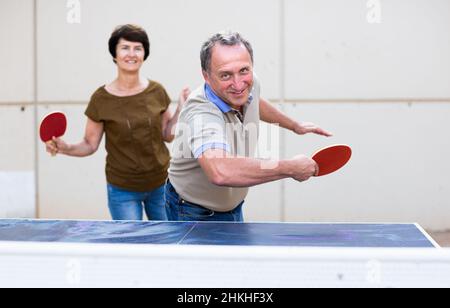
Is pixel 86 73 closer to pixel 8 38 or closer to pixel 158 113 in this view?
pixel 8 38

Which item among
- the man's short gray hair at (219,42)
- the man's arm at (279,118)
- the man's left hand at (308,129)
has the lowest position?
the man's left hand at (308,129)

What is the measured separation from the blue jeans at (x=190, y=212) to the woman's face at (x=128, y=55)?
996 mm

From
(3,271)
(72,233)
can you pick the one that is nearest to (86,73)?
(72,233)

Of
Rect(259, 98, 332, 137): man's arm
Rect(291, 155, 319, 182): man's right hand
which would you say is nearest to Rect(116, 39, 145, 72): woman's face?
Rect(259, 98, 332, 137): man's arm

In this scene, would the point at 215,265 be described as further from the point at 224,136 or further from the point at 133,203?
the point at 133,203

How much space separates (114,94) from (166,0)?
1.54m

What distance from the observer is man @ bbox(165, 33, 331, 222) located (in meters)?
2.22

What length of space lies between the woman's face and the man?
952 millimetres

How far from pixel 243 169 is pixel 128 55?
5.31 ft

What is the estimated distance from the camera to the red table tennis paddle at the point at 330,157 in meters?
2.45

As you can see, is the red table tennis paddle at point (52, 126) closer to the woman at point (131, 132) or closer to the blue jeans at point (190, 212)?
the woman at point (131, 132)

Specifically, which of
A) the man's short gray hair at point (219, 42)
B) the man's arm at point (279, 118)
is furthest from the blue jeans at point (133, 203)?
the man's short gray hair at point (219, 42)

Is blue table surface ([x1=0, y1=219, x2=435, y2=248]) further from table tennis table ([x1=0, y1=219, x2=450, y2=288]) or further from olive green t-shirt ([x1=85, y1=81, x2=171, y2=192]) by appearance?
olive green t-shirt ([x1=85, y1=81, x2=171, y2=192])

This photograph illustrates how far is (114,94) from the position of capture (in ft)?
11.6
